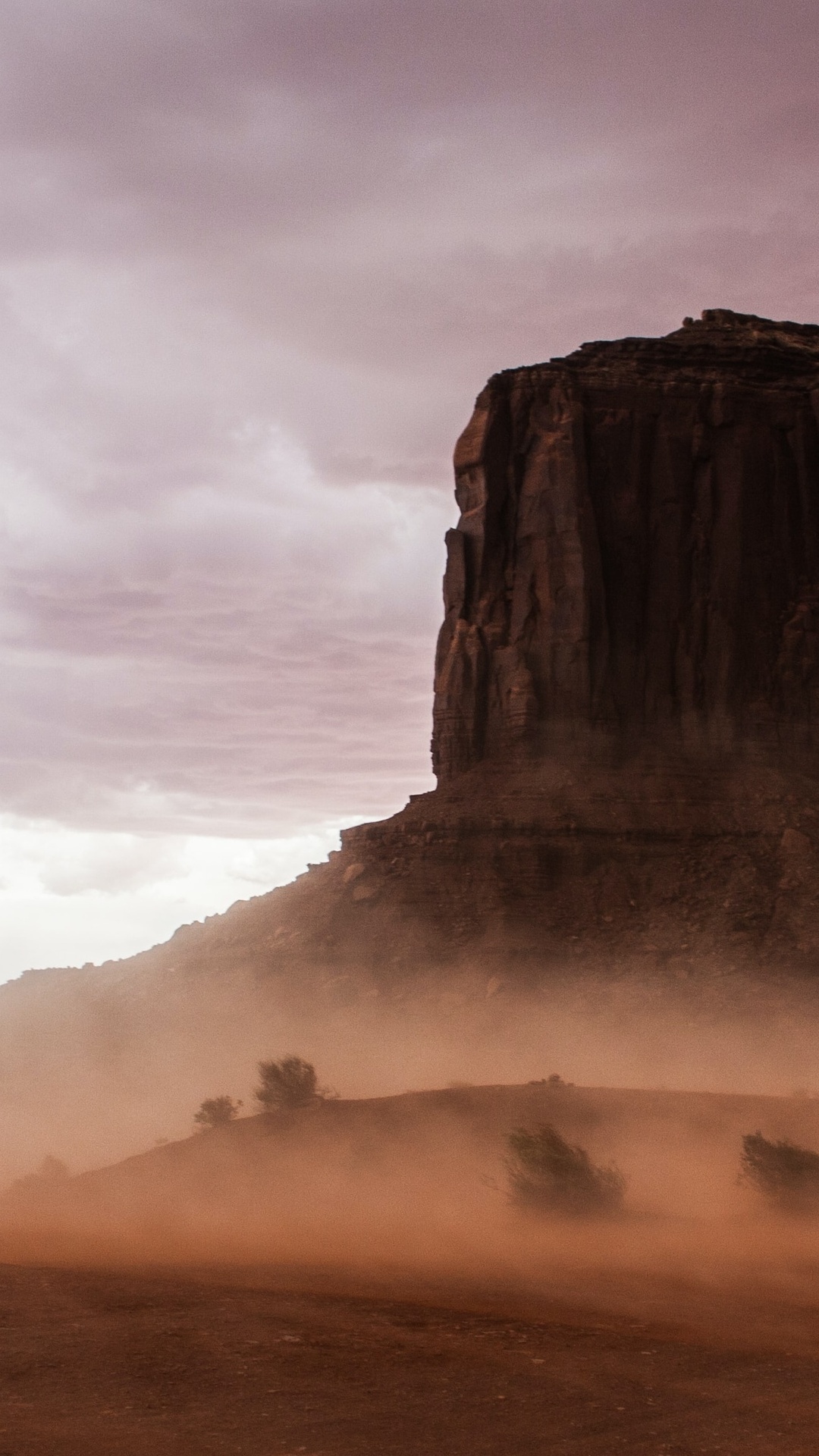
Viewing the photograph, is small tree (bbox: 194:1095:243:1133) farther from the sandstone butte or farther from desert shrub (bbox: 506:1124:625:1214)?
the sandstone butte

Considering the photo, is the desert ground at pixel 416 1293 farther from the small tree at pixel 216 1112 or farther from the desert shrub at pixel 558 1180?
the small tree at pixel 216 1112

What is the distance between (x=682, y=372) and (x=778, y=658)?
1344 cm

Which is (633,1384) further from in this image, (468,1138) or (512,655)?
(512,655)

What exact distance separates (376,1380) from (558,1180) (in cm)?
1162

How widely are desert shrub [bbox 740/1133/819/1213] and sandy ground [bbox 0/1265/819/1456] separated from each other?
26.2 feet

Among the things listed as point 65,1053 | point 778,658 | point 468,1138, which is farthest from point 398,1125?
point 778,658

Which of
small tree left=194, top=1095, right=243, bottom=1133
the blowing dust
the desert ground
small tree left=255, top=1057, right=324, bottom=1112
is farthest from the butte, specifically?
the desert ground

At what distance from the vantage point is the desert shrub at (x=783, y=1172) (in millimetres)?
27328

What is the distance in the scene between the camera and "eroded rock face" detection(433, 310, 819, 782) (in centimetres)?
6084

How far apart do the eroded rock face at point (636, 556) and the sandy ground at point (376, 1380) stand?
1611 inches

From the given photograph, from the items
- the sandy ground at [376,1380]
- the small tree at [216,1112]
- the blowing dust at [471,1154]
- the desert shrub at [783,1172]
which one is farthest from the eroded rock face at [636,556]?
the sandy ground at [376,1380]

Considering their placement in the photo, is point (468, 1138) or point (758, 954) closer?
point (468, 1138)

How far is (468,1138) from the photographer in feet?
102

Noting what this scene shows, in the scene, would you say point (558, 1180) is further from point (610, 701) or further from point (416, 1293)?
point (610, 701)
